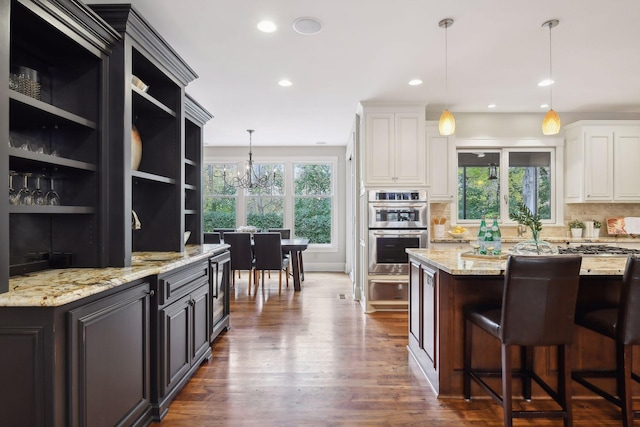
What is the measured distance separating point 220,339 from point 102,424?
69.9 inches

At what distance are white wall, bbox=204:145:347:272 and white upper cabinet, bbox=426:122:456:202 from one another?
8.94ft

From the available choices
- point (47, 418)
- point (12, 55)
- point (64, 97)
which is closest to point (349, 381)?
point (47, 418)

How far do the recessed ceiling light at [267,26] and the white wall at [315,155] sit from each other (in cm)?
447

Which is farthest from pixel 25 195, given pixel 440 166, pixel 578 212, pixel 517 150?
pixel 578 212

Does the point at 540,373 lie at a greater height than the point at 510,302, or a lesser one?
lesser

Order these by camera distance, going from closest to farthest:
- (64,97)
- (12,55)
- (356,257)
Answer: (12,55), (64,97), (356,257)

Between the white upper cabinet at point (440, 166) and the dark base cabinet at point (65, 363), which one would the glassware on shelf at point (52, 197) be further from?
the white upper cabinet at point (440, 166)

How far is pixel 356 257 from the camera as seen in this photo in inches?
196

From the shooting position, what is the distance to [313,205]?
718 centimetres

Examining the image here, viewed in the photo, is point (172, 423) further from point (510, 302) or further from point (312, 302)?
point (312, 302)

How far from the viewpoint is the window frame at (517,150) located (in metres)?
4.79

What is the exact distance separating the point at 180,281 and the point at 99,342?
76 cm

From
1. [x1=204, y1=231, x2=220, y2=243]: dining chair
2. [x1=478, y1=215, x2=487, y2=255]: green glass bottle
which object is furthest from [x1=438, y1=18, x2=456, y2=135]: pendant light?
[x1=204, y1=231, x2=220, y2=243]: dining chair

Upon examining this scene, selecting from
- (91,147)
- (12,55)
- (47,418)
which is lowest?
(47,418)
